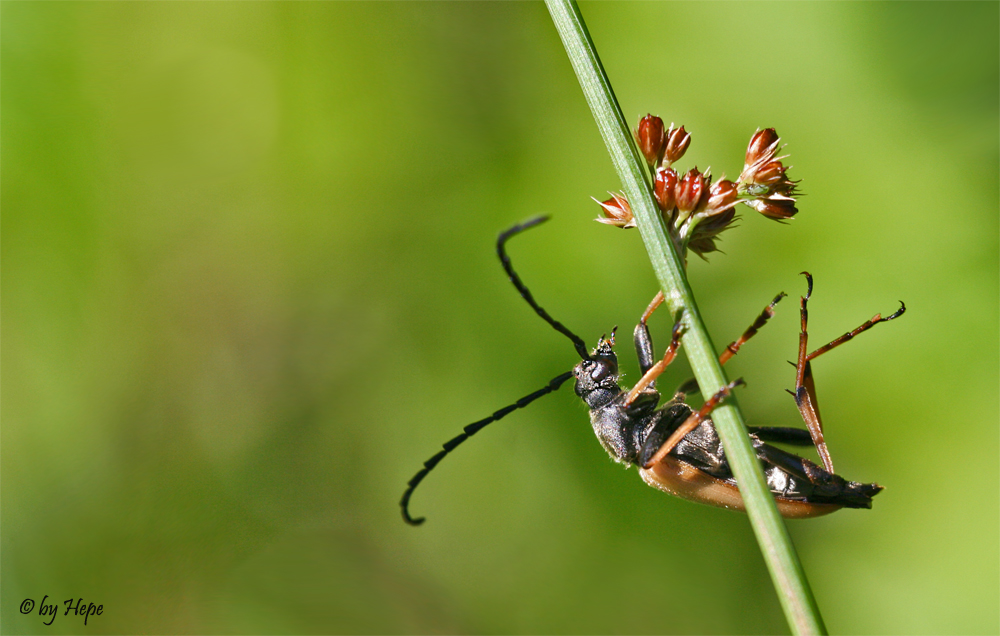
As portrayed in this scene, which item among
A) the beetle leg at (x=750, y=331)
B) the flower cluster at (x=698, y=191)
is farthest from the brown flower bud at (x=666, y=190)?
the beetle leg at (x=750, y=331)

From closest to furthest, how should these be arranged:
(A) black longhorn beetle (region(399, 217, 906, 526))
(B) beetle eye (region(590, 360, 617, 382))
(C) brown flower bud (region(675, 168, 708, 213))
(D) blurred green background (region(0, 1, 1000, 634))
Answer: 1. (C) brown flower bud (region(675, 168, 708, 213))
2. (A) black longhorn beetle (region(399, 217, 906, 526))
3. (B) beetle eye (region(590, 360, 617, 382))
4. (D) blurred green background (region(0, 1, 1000, 634))

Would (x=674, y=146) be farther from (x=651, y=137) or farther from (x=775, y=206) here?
(x=775, y=206)

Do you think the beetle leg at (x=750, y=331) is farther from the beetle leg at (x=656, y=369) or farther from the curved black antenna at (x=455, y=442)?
the curved black antenna at (x=455, y=442)

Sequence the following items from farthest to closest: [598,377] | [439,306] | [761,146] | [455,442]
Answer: [439,306] < [598,377] < [455,442] < [761,146]

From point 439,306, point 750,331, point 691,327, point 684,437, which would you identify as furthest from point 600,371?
point 439,306

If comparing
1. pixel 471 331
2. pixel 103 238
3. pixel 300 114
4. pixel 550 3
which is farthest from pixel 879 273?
pixel 103 238

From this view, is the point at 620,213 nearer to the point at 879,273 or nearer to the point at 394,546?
the point at 879,273

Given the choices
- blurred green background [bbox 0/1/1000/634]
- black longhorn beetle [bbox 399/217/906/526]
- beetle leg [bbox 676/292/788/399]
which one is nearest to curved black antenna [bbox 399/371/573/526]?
black longhorn beetle [bbox 399/217/906/526]

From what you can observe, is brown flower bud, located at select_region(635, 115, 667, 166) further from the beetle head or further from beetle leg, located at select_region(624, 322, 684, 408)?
the beetle head
